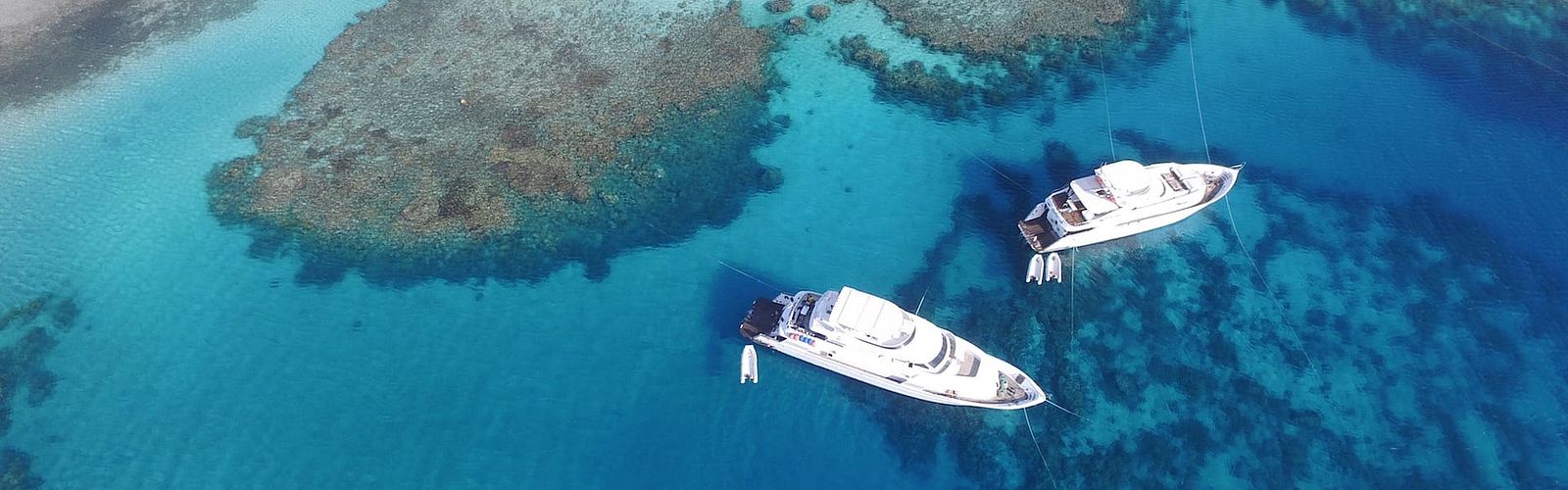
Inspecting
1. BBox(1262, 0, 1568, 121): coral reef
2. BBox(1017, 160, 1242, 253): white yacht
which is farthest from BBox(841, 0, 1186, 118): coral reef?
BBox(1262, 0, 1568, 121): coral reef

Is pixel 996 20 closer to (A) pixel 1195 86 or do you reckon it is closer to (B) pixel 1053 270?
(A) pixel 1195 86

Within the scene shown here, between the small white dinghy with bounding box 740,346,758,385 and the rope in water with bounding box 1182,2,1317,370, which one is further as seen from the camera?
the rope in water with bounding box 1182,2,1317,370

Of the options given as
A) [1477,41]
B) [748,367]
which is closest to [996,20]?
[1477,41]

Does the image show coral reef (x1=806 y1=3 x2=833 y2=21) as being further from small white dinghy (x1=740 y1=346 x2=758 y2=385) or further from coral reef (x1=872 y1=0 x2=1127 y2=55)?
small white dinghy (x1=740 y1=346 x2=758 y2=385)

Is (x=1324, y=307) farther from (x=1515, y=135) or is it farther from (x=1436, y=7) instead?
(x=1436, y=7)

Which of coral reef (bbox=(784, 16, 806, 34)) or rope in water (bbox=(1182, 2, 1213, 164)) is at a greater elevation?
coral reef (bbox=(784, 16, 806, 34))

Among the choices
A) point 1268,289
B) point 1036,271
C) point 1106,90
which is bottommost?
point 1268,289
